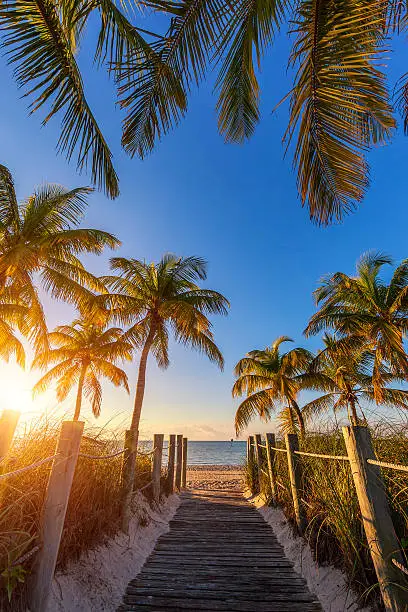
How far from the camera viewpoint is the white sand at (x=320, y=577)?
291 centimetres

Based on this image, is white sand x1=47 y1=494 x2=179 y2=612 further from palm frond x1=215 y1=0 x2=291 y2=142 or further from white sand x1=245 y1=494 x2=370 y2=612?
palm frond x1=215 y1=0 x2=291 y2=142

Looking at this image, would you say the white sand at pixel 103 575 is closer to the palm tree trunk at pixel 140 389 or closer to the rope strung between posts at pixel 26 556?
the rope strung between posts at pixel 26 556

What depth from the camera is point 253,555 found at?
464 centimetres

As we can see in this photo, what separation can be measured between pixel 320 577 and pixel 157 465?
463cm

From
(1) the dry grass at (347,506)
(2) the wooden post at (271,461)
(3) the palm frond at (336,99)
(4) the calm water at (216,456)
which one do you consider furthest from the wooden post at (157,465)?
(4) the calm water at (216,456)

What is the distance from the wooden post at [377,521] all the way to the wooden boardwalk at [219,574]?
4.28ft

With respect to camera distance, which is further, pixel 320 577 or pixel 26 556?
pixel 320 577

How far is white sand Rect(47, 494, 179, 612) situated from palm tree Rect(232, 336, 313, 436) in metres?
9.85

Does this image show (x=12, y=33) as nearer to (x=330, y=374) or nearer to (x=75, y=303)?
(x=75, y=303)

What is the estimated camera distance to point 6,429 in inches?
104

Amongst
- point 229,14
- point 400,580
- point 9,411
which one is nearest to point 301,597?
point 400,580

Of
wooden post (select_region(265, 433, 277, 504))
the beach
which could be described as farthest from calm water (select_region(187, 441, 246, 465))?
wooden post (select_region(265, 433, 277, 504))

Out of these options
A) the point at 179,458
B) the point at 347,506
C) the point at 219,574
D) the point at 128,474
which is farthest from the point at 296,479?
the point at 179,458

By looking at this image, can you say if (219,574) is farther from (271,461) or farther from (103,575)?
(271,461)
